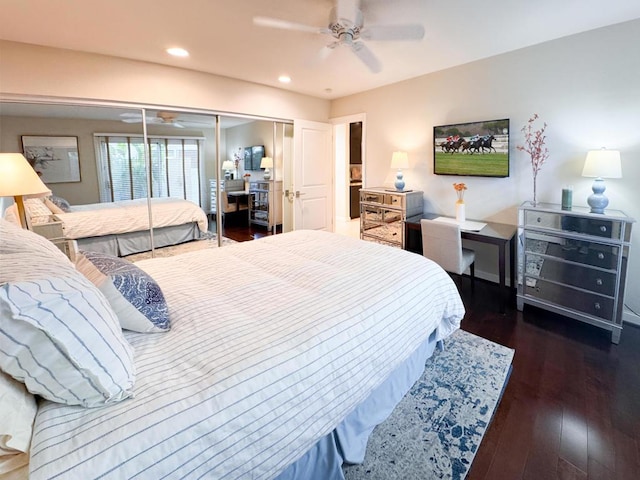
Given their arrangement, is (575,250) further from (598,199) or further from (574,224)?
(598,199)

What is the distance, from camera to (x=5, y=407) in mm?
747

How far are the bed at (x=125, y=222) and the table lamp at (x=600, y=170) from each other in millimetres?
4188

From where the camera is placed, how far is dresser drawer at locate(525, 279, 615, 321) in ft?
8.23

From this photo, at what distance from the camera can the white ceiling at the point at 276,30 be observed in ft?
7.47

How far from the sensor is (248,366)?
106 cm

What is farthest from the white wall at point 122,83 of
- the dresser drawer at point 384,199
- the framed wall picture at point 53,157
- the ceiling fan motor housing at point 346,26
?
the ceiling fan motor housing at point 346,26

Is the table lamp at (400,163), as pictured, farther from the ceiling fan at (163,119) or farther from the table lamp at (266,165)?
the ceiling fan at (163,119)

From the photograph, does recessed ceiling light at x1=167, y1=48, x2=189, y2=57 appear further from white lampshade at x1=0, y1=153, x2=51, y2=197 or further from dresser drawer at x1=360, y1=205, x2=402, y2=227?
dresser drawer at x1=360, y1=205, x2=402, y2=227

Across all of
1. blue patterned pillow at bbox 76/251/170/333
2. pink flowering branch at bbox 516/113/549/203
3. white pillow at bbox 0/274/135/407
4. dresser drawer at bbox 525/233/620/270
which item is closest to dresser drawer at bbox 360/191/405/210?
pink flowering branch at bbox 516/113/549/203

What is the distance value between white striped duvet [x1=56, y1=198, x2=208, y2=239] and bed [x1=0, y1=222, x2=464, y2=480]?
1.82 metres

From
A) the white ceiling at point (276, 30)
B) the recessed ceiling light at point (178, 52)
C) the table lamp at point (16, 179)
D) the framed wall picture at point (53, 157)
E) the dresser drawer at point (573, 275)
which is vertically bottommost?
the dresser drawer at point (573, 275)

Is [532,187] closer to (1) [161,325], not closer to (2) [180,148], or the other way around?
(1) [161,325]

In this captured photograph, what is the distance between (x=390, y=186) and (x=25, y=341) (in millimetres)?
4380

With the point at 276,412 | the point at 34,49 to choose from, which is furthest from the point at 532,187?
the point at 34,49
